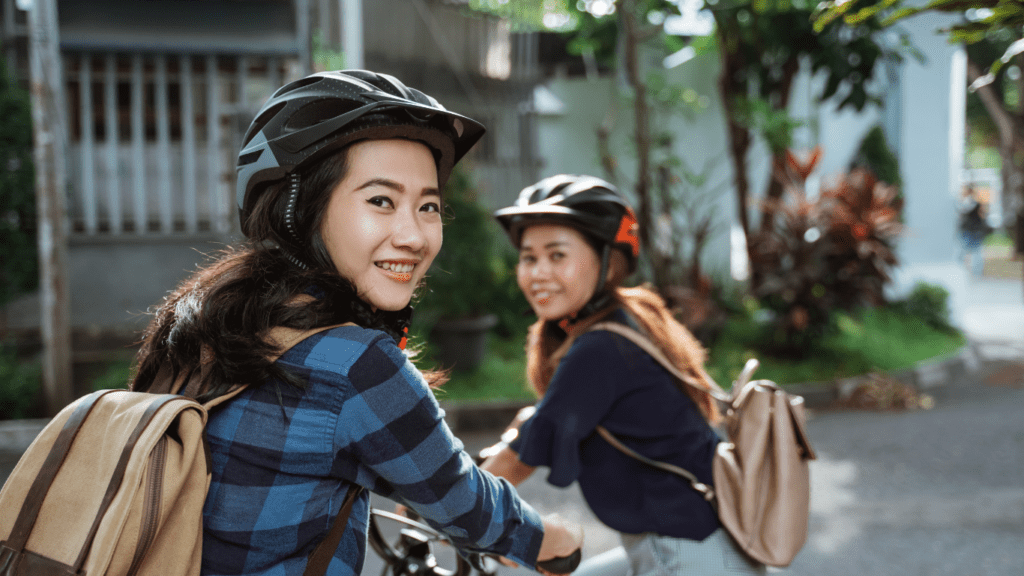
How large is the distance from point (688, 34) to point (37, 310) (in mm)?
10823

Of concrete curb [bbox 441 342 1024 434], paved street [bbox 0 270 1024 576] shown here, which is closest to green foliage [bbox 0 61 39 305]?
paved street [bbox 0 270 1024 576]

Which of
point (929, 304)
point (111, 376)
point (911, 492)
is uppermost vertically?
point (929, 304)

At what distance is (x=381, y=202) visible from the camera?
145 cm

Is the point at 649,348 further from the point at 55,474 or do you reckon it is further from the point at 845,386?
the point at 845,386

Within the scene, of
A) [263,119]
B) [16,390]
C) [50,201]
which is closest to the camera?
[263,119]

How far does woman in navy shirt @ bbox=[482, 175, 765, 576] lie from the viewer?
78.1 inches

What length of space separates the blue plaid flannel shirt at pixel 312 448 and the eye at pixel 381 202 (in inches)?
10.6

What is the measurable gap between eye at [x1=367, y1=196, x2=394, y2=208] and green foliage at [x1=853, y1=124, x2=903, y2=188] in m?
10.8

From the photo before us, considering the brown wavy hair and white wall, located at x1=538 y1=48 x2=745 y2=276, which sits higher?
white wall, located at x1=538 y1=48 x2=745 y2=276

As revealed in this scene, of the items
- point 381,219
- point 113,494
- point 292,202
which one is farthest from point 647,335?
point 113,494

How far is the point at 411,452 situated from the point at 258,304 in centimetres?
39

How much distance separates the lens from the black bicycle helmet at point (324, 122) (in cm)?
138

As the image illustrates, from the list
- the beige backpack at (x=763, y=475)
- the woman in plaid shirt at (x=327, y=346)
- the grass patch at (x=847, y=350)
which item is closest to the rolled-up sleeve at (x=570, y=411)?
the beige backpack at (x=763, y=475)

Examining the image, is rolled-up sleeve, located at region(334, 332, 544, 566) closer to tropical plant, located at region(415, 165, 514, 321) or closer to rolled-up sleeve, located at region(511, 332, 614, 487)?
rolled-up sleeve, located at region(511, 332, 614, 487)
